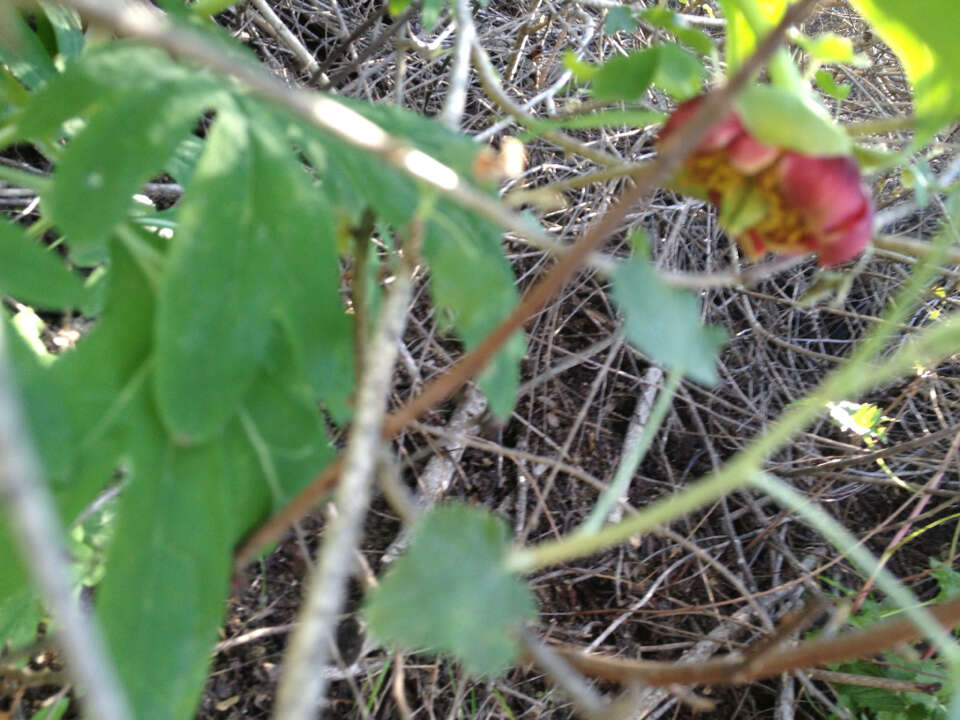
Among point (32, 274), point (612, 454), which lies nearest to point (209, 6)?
point (32, 274)

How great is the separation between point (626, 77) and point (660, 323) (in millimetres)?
368

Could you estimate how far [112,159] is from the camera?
49cm

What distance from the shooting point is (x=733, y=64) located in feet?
2.06

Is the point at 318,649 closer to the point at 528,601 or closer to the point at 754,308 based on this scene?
the point at 528,601

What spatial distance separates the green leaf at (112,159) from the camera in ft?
1.58

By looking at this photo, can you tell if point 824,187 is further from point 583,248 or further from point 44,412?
point 44,412

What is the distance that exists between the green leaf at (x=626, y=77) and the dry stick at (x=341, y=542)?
35cm

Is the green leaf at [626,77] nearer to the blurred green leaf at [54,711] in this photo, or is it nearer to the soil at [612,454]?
the soil at [612,454]

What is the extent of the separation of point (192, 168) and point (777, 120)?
638mm

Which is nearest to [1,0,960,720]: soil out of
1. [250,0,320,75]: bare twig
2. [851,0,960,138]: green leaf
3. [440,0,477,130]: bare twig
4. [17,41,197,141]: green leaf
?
[250,0,320,75]: bare twig

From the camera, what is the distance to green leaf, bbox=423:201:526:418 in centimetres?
48

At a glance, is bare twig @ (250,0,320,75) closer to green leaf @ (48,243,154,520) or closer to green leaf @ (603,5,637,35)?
green leaf @ (603,5,637,35)

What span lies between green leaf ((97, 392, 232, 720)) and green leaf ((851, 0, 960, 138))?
0.54 m

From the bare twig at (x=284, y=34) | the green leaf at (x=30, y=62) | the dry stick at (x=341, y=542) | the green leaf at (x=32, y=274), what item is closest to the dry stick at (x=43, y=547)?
the dry stick at (x=341, y=542)
